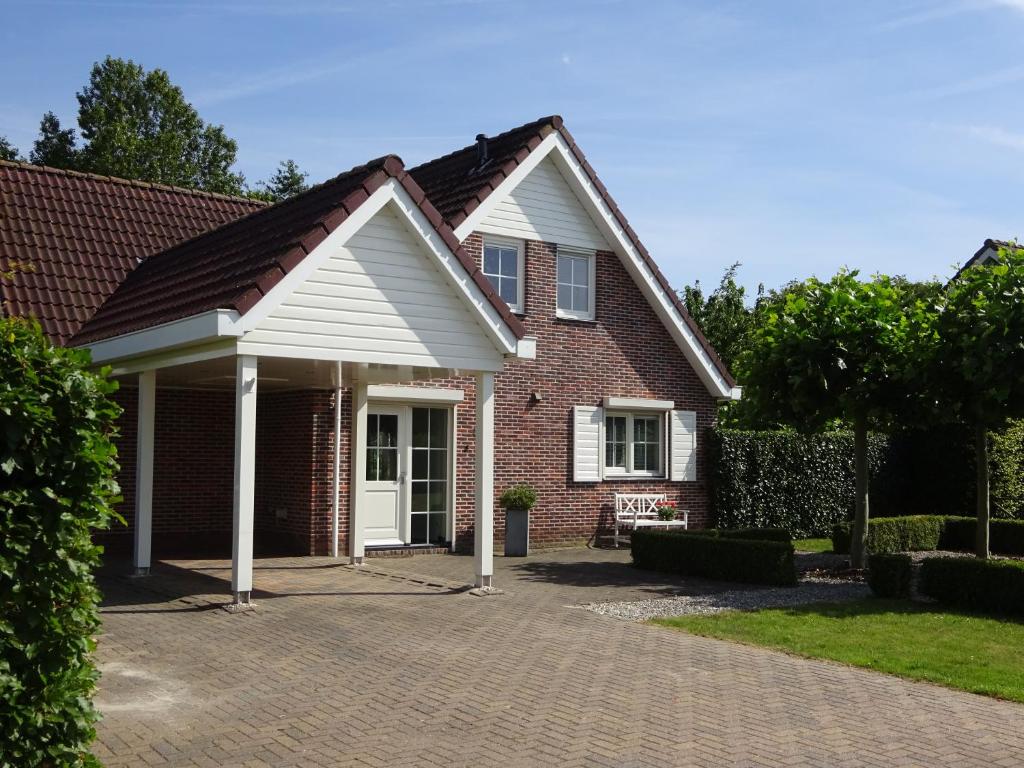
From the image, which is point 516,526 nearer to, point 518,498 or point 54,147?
point 518,498

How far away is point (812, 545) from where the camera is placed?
65.4 ft

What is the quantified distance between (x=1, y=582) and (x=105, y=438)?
80cm

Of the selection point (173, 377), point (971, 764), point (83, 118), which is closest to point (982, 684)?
point (971, 764)

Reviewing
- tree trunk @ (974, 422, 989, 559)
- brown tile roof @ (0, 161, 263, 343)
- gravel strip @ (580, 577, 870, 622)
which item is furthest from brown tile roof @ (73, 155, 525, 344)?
tree trunk @ (974, 422, 989, 559)

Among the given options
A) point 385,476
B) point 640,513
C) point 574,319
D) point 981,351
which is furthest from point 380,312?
point 640,513

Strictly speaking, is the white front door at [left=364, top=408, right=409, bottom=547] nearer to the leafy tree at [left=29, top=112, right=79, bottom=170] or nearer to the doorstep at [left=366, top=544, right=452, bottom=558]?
the doorstep at [left=366, top=544, right=452, bottom=558]

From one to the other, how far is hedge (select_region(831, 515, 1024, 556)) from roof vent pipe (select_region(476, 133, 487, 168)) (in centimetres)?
872

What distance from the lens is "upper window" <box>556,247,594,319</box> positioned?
18750 millimetres

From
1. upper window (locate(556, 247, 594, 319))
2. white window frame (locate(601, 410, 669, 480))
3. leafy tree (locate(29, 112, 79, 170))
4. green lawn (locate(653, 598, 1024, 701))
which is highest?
leafy tree (locate(29, 112, 79, 170))

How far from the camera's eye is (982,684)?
8258 mm

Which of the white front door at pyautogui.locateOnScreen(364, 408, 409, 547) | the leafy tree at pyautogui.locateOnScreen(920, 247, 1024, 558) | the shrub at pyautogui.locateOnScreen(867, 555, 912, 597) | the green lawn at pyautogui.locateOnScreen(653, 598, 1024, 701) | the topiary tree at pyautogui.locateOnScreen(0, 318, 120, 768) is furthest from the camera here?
the white front door at pyautogui.locateOnScreen(364, 408, 409, 547)

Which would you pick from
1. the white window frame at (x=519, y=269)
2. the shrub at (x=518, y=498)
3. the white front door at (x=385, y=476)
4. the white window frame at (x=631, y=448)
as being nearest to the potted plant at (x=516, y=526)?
the shrub at (x=518, y=498)

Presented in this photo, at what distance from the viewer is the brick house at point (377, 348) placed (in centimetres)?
1137

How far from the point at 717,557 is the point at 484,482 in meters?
3.71
